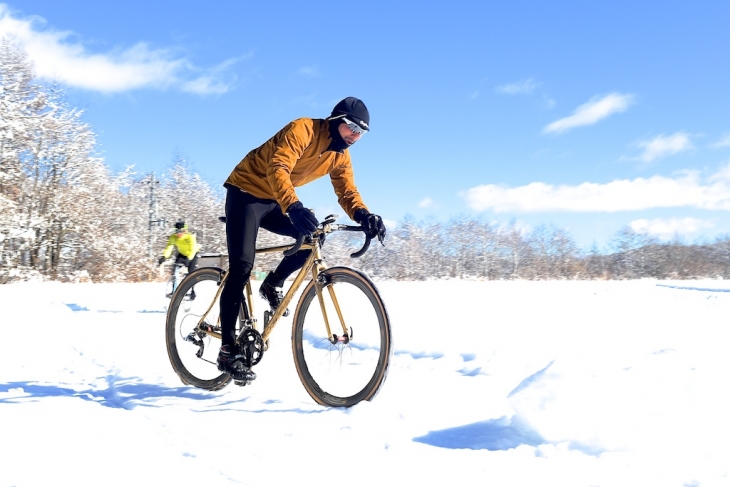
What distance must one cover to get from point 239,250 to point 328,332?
0.87 m

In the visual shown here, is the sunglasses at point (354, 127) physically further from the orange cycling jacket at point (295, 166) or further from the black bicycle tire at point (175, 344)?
the black bicycle tire at point (175, 344)

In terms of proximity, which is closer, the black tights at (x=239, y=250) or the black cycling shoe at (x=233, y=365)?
the black cycling shoe at (x=233, y=365)

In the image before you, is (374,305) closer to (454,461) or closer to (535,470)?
(454,461)

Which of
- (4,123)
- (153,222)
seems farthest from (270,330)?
(153,222)

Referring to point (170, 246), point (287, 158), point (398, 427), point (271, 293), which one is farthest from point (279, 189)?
point (170, 246)

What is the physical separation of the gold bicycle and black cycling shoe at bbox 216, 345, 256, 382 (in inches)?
2.3

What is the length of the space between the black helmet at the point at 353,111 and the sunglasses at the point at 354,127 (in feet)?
0.05

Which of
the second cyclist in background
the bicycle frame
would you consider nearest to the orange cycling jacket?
the bicycle frame

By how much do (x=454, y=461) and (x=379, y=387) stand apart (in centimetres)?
92

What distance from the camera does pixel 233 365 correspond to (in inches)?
146

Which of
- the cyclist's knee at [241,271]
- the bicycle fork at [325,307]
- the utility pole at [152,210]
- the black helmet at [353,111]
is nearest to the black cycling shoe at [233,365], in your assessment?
the cyclist's knee at [241,271]

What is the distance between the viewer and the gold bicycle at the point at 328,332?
3.36m

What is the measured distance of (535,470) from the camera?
2326mm

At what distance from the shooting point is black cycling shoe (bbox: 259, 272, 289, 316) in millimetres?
4070
